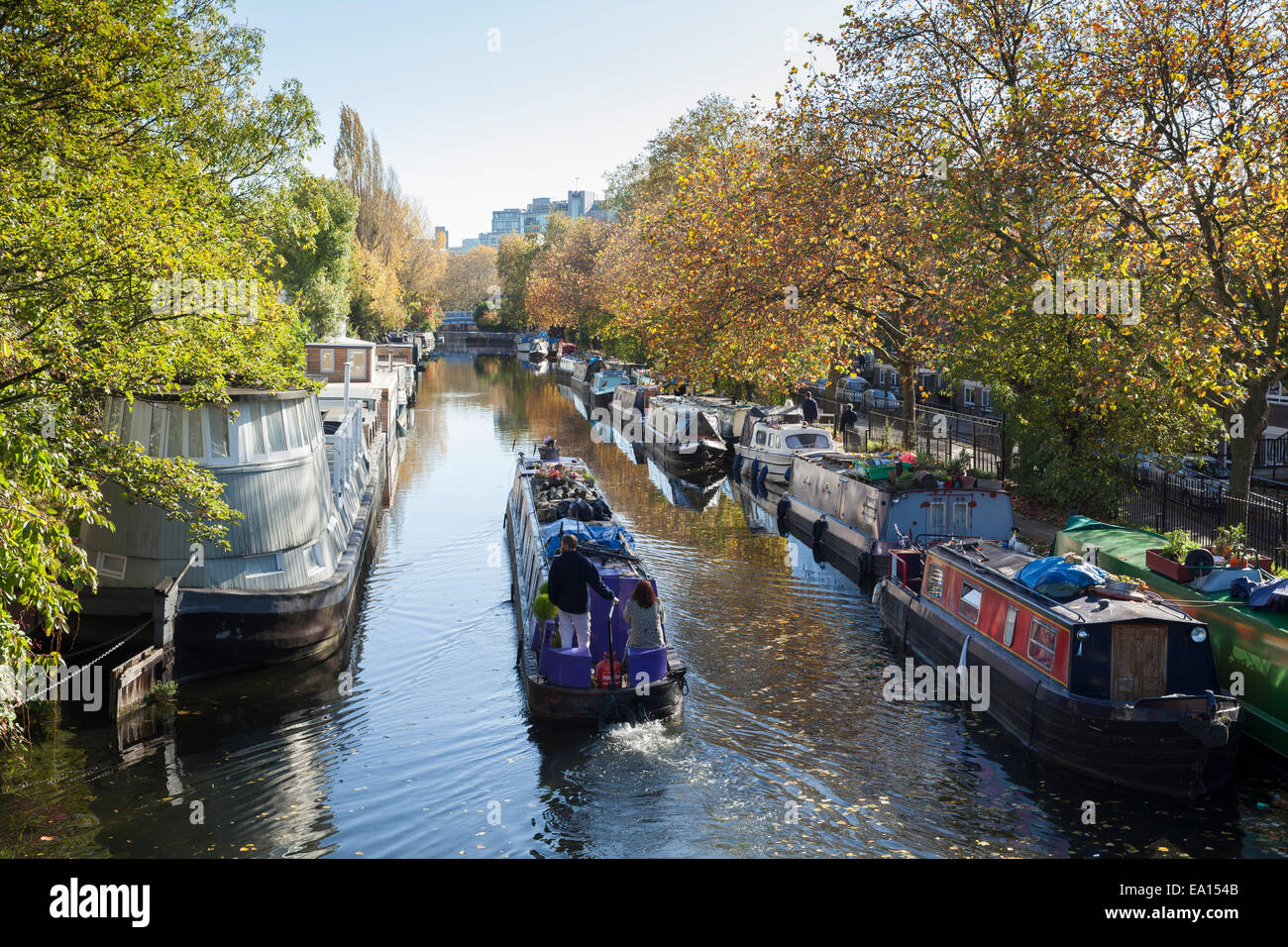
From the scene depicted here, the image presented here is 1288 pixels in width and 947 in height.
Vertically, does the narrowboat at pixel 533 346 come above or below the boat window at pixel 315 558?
above

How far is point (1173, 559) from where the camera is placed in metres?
14.9

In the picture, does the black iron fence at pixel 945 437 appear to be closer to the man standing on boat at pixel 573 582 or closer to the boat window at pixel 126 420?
the man standing on boat at pixel 573 582

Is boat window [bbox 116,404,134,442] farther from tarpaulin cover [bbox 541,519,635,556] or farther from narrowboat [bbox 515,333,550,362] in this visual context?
narrowboat [bbox 515,333,550,362]

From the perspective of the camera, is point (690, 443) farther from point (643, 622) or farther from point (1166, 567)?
point (1166, 567)

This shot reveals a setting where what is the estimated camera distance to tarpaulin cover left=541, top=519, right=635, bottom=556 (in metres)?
16.5

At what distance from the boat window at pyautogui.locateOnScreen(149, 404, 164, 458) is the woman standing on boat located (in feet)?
25.2

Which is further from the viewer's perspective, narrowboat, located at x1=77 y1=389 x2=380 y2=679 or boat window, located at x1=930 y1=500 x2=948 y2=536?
boat window, located at x1=930 y1=500 x2=948 y2=536

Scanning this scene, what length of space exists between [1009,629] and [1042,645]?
1.07 meters

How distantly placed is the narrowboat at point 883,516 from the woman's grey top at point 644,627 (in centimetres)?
769

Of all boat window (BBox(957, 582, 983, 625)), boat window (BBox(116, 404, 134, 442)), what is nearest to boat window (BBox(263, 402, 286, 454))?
boat window (BBox(116, 404, 134, 442))

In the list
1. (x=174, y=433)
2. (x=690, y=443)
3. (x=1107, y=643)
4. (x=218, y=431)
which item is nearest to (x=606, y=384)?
(x=690, y=443)

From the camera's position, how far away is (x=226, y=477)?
15977 millimetres

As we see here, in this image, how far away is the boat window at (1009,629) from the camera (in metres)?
14.3

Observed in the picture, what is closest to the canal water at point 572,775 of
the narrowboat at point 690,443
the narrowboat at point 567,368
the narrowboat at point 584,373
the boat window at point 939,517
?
the boat window at point 939,517
